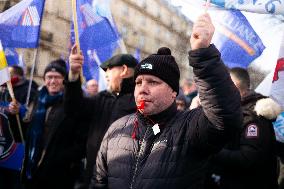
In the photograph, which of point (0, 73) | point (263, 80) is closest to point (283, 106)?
point (263, 80)

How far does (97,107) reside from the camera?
3213 mm

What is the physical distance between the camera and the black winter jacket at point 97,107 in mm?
3023

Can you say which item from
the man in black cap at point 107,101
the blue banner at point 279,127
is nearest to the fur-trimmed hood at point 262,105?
the blue banner at point 279,127

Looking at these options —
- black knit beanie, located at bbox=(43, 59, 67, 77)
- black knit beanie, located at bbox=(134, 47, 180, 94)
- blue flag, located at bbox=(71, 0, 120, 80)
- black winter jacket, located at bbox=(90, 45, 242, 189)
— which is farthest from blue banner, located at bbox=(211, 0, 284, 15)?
black knit beanie, located at bbox=(43, 59, 67, 77)

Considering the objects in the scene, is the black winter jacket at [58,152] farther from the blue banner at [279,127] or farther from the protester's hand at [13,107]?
the blue banner at [279,127]

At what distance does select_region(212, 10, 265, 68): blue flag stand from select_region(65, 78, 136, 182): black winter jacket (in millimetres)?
778

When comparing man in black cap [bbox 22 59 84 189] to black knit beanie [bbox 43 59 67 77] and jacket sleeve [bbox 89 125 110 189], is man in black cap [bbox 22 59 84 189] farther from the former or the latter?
jacket sleeve [bbox 89 125 110 189]

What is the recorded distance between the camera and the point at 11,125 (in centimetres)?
380

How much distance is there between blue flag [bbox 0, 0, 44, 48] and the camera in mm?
3350

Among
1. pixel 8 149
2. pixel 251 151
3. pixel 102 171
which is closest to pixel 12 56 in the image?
pixel 8 149

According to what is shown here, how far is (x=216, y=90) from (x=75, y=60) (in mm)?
1334

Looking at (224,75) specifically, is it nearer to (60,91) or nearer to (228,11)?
(228,11)

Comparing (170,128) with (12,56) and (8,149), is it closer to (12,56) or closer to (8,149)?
(8,149)

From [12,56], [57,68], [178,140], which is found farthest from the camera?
[12,56]
